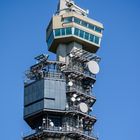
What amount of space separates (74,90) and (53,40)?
1538cm

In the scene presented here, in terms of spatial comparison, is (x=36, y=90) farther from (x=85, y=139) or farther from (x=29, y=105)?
(x=85, y=139)

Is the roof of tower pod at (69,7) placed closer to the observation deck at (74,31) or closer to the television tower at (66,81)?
the television tower at (66,81)

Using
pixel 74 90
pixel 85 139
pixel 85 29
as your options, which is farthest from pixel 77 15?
pixel 85 139

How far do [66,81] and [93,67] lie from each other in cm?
753

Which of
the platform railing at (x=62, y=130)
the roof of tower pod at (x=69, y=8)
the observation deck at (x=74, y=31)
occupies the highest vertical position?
the roof of tower pod at (x=69, y=8)

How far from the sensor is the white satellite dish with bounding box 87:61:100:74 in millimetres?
152250

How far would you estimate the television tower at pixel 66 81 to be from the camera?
472ft

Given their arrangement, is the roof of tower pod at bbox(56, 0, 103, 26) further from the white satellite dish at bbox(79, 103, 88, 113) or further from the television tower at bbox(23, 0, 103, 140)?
the white satellite dish at bbox(79, 103, 88, 113)

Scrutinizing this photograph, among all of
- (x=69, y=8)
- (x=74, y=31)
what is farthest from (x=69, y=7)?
(x=74, y=31)

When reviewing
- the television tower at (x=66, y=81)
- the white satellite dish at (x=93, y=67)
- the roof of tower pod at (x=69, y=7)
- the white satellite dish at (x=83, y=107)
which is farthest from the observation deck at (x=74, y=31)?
the white satellite dish at (x=83, y=107)

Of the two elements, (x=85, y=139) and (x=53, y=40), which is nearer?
(x=85, y=139)

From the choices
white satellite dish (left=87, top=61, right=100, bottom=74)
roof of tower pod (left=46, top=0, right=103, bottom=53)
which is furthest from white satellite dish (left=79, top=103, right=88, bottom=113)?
roof of tower pod (left=46, top=0, right=103, bottom=53)

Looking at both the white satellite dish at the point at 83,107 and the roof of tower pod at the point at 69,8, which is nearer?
the white satellite dish at the point at 83,107

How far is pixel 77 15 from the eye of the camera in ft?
515
